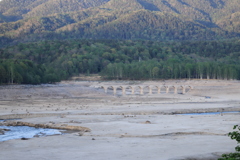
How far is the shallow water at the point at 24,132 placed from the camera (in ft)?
112

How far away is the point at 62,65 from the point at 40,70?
49166 millimetres

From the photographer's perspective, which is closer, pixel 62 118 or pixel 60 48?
pixel 62 118

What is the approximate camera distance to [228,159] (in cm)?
A: 1927

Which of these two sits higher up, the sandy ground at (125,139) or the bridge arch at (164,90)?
the bridge arch at (164,90)

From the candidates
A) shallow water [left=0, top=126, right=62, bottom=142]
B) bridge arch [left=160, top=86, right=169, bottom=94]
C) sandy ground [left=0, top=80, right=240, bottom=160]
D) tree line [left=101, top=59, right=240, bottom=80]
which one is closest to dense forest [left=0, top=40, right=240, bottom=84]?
tree line [left=101, top=59, right=240, bottom=80]

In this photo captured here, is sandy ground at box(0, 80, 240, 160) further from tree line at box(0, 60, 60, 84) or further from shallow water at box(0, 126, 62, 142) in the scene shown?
tree line at box(0, 60, 60, 84)

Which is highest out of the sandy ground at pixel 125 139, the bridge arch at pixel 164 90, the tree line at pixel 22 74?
the tree line at pixel 22 74

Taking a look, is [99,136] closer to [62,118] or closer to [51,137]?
[51,137]

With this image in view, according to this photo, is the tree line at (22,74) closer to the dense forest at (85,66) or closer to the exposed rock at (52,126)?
the dense forest at (85,66)

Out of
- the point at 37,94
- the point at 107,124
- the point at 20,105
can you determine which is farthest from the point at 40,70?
the point at 107,124

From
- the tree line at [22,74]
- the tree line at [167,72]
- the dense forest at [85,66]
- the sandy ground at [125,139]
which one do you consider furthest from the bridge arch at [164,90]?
the sandy ground at [125,139]

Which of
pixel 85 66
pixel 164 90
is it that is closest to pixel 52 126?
pixel 164 90

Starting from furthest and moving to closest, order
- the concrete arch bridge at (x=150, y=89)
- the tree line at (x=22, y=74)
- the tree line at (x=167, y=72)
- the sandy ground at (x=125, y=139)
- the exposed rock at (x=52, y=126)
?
the tree line at (x=167, y=72)
the concrete arch bridge at (x=150, y=89)
the tree line at (x=22, y=74)
the exposed rock at (x=52, y=126)
the sandy ground at (x=125, y=139)

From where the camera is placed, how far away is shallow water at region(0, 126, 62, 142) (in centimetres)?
3412
